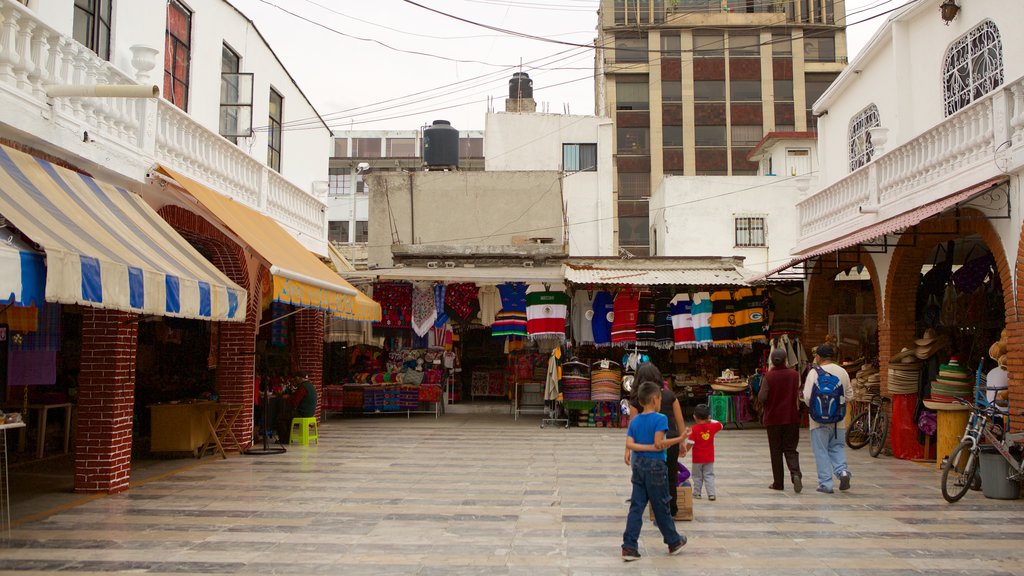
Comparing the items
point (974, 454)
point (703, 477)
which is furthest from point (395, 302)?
point (974, 454)

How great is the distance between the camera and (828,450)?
9.17 m

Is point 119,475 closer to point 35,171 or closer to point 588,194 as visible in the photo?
point 35,171

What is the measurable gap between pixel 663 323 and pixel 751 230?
13.4m

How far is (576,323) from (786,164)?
1954 cm

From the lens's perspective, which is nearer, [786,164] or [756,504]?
[756,504]

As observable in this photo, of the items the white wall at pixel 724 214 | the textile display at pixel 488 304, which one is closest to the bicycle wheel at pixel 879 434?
the textile display at pixel 488 304

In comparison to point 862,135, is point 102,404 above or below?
below

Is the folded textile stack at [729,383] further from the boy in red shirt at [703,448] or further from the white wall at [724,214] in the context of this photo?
the white wall at [724,214]

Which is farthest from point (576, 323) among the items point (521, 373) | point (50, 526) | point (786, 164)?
point (786, 164)

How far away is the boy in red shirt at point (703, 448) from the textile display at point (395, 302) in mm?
10104

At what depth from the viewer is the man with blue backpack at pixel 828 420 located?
8.97 meters

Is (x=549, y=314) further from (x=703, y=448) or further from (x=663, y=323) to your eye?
(x=703, y=448)

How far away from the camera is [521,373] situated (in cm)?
1809

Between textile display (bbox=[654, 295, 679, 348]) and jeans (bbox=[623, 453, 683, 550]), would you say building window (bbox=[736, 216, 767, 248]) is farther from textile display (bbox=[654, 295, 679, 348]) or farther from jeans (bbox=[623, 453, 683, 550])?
jeans (bbox=[623, 453, 683, 550])
